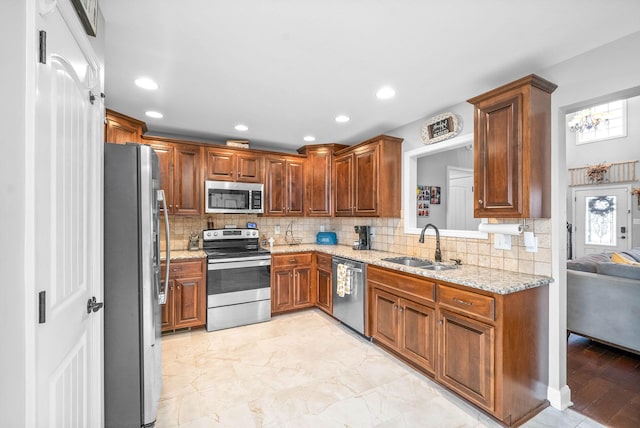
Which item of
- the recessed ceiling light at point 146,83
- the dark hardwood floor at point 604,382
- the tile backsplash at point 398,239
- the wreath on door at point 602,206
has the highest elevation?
the recessed ceiling light at point 146,83

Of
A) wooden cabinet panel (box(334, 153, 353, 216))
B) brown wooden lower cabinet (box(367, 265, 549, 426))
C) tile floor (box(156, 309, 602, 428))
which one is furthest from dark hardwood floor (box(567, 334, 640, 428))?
wooden cabinet panel (box(334, 153, 353, 216))

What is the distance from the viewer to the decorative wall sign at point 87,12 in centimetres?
118

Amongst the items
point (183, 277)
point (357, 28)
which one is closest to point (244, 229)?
point (183, 277)

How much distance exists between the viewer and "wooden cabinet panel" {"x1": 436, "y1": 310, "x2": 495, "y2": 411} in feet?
6.22

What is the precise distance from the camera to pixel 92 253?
1405 millimetres

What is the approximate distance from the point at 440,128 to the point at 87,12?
2.86 m

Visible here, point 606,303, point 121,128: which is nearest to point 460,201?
point 606,303

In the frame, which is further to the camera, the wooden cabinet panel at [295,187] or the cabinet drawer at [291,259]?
the wooden cabinet panel at [295,187]

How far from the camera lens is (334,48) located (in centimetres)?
190

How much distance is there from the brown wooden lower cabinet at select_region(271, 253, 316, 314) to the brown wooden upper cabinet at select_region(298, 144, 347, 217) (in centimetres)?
74

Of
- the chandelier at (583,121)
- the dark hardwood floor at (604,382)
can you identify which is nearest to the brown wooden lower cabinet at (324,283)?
Result: the dark hardwood floor at (604,382)

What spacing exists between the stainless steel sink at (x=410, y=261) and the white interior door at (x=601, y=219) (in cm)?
632

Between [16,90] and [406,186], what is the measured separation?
10.9 feet

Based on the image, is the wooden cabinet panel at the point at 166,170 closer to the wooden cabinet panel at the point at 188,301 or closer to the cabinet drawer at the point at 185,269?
the cabinet drawer at the point at 185,269
